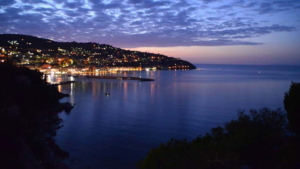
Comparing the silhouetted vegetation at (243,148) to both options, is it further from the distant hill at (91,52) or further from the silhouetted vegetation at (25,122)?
the distant hill at (91,52)

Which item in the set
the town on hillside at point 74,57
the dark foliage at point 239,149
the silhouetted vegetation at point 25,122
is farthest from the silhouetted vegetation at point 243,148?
the town on hillside at point 74,57

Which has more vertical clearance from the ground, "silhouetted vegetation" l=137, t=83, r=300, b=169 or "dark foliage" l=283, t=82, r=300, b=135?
"dark foliage" l=283, t=82, r=300, b=135

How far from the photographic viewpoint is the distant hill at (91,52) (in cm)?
5519

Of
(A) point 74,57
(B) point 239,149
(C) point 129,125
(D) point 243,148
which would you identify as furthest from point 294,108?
(A) point 74,57

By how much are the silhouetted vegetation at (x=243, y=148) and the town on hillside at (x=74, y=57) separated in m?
38.5

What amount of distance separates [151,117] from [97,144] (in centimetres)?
623

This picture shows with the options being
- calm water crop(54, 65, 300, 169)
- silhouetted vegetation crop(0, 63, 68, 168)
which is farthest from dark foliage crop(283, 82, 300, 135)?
silhouetted vegetation crop(0, 63, 68, 168)

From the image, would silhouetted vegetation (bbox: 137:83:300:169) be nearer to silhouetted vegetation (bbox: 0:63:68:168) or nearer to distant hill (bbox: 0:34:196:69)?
silhouetted vegetation (bbox: 0:63:68:168)

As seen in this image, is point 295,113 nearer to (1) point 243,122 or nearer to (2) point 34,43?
(1) point 243,122

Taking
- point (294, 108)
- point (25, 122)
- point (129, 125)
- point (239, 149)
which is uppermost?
point (294, 108)

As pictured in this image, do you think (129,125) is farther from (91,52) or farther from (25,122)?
(91,52)

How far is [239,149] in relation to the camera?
17.4 feet

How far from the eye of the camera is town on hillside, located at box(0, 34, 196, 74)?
52988 mm

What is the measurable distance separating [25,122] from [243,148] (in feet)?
25.3
